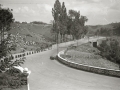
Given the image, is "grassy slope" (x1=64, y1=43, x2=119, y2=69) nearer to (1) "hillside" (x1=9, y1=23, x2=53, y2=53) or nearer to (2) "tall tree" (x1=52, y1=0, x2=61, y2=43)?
(2) "tall tree" (x1=52, y1=0, x2=61, y2=43)

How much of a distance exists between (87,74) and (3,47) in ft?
49.3

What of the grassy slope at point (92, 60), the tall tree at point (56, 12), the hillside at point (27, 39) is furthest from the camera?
the hillside at point (27, 39)

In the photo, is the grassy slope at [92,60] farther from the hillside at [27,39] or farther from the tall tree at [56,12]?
the hillside at [27,39]

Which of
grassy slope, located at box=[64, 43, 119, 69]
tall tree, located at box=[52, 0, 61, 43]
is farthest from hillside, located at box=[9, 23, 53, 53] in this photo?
grassy slope, located at box=[64, 43, 119, 69]

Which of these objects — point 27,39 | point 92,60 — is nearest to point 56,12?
point 27,39

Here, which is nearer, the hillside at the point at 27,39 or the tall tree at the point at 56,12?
the tall tree at the point at 56,12

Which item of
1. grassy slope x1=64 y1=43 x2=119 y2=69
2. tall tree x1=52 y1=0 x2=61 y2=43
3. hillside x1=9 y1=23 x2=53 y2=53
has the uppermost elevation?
tall tree x1=52 y1=0 x2=61 y2=43

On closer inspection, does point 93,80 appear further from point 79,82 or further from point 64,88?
point 64,88

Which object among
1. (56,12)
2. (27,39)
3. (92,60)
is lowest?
(92,60)

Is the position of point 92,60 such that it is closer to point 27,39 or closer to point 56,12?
point 56,12

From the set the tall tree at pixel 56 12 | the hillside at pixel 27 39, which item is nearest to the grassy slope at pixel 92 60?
the tall tree at pixel 56 12

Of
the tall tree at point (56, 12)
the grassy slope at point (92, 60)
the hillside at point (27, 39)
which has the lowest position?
the grassy slope at point (92, 60)

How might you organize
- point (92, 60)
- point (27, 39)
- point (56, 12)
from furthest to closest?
point (27, 39), point (56, 12), point (92, 60)

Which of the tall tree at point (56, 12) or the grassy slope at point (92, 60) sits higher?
the tall tree at point (56, 12)
